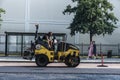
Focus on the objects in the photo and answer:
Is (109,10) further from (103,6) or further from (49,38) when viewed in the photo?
(49,38)

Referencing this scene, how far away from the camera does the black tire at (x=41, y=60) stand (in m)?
29.4

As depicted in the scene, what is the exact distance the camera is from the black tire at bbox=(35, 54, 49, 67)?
29359mm

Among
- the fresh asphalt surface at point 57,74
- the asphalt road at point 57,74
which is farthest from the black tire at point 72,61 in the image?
the asphalt road at point 57,74

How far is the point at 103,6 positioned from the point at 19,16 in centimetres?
1330

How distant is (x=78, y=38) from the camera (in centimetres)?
5653

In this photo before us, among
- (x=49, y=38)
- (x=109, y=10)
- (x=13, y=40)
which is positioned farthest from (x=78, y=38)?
(x=49, y=38)

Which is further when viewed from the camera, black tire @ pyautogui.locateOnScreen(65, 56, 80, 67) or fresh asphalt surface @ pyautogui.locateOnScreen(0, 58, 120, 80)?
black tire @ pyautogui.locateOnScreen(65, 56, 80, 67)

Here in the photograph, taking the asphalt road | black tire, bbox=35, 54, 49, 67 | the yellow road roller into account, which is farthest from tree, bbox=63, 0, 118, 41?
the asphalt road

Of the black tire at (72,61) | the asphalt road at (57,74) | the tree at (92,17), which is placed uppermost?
the tree at (92,17)

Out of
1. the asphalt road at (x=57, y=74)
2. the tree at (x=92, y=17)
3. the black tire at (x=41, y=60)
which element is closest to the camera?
the asphalt road at (x=57, y=74)

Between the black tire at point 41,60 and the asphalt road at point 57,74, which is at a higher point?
the black tire at point 41,60

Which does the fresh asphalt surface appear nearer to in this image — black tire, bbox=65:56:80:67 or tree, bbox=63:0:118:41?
black tire, bbox=65:56:80:67

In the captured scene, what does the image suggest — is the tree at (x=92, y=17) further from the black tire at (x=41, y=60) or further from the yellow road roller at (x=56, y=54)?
the black tire at (x=41, y=60)

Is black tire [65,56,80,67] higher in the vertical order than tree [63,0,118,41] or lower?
lower
